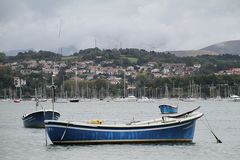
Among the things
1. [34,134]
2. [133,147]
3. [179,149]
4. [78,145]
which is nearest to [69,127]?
[78,145]

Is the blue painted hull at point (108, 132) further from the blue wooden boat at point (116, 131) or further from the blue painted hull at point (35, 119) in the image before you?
the blue painted hull at point (35, 119)

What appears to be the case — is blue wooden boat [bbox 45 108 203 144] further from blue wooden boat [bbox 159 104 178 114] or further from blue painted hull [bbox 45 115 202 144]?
blue wooden boat [bbox 159 104 178 114]

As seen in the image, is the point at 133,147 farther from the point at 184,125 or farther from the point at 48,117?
the point at 48,117

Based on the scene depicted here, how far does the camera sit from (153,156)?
4462cm

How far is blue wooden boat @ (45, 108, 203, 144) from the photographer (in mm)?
47688

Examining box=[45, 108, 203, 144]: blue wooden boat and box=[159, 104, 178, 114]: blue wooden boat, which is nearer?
box=[45, 108, 203, 144]: blue wooden boat

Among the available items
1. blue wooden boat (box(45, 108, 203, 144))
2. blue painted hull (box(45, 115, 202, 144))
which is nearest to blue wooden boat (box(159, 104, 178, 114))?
blue wooden boat (box(45, 108, 203, 144))

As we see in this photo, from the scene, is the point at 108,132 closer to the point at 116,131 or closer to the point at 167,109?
the point at 116,131

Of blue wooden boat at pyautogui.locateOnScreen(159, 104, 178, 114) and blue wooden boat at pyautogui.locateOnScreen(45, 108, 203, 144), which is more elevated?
blue wooden boat at pyautogui.locateOnScreen(45, 108, 203, 144)

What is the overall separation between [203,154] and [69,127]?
992 cm

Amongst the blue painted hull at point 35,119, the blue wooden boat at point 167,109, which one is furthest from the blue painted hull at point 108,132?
the blue wooden boat at point 167,109

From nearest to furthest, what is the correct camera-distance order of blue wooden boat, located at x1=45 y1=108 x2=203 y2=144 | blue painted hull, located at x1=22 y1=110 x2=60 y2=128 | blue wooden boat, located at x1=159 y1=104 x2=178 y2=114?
1. blue wooden boat, located at x1=45 y1=108 x2=203 y2=144
2. blue painted hull, located at x1=22 y1=110 x2=60 y2=128
3. blue wooden boat, located at x1=159 y1=104 x2=178 y2=114

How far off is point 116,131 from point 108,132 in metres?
0.60

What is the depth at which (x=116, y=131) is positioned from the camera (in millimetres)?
48406
